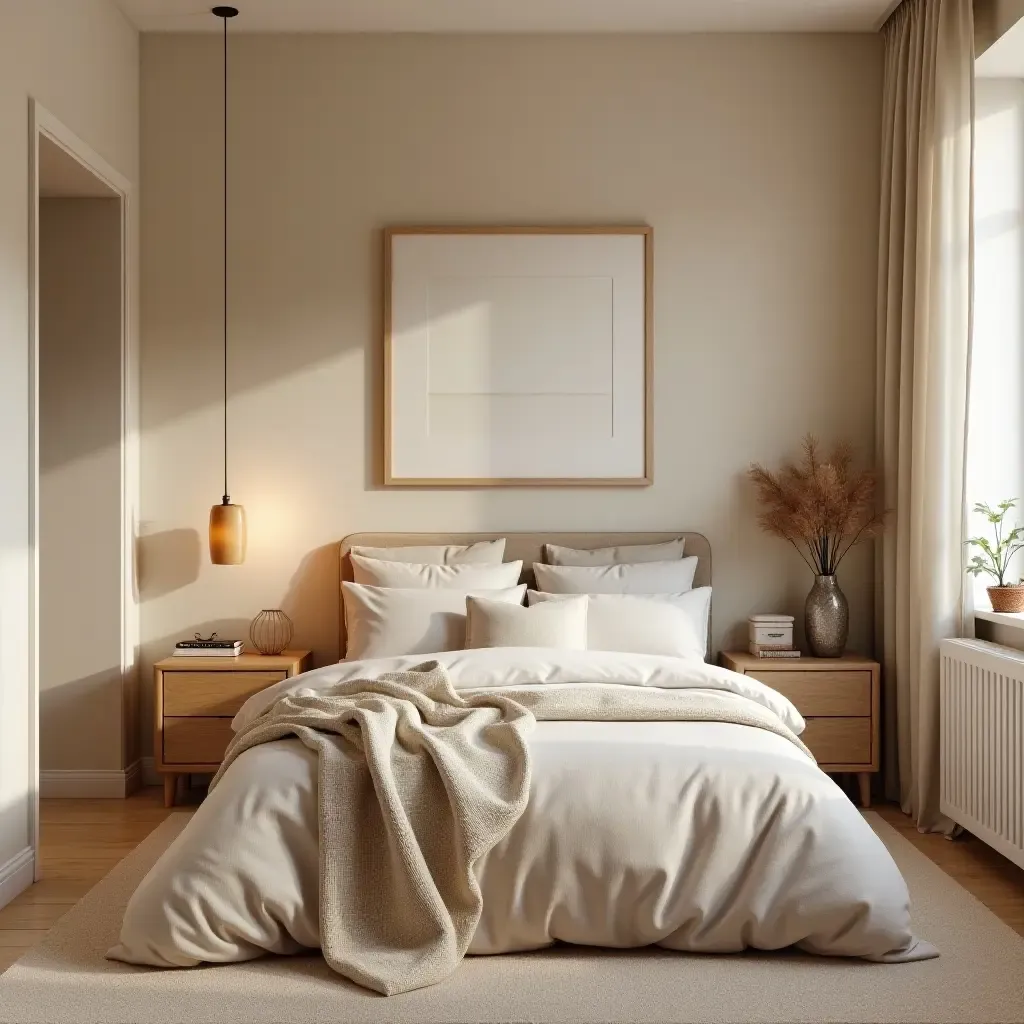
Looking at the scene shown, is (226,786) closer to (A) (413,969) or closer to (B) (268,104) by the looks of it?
(A) (413,969)

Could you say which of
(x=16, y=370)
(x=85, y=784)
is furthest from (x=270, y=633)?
(x=16, y=370)

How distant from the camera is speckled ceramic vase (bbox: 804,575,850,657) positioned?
4.45 metres

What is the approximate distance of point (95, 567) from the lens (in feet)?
15.0

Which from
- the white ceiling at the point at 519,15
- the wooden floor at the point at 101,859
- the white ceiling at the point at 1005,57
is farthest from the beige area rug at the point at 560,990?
the white ceiling at the point at 519,15

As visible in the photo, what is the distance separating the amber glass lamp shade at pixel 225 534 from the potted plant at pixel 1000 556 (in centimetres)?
270

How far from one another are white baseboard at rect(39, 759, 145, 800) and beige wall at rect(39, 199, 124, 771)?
0.04 meters

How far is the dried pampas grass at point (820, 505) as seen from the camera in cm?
439

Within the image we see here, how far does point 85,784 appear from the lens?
4.58 m

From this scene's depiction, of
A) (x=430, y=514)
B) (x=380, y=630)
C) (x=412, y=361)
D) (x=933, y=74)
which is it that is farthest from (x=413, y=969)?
(x=933, y=74)

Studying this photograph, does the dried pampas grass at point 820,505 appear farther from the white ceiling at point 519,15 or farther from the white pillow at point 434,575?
the white ceiling at point 519,15

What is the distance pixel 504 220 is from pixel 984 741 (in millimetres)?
2652

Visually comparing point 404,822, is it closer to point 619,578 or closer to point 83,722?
point 619,578

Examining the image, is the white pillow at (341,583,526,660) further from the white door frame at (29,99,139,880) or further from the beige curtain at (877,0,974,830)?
the beige curtain at (877,0,974,830)

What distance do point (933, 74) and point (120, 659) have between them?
3723 mm
